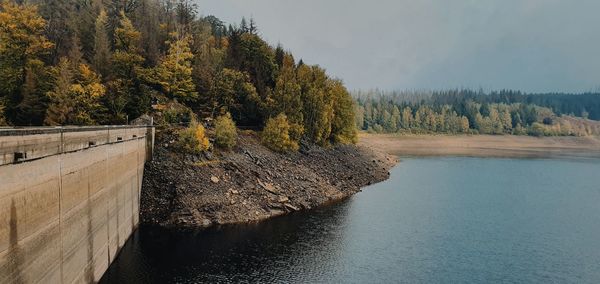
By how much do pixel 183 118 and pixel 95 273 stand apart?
4457 cm

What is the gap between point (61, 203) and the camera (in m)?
31.4

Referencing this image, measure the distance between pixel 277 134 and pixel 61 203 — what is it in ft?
198

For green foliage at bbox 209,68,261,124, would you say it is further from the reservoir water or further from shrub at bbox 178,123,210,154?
the reservoir water

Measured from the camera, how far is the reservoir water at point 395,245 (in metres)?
45.6

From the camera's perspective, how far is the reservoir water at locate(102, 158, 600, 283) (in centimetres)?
4562

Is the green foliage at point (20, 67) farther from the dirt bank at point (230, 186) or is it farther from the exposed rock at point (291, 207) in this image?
the exposed rock at point (291, 207)

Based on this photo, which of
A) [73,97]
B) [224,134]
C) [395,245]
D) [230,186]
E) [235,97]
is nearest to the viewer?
[395,245]

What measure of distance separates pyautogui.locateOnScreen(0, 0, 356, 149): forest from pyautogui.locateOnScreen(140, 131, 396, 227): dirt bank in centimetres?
1015

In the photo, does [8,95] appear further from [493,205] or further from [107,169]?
[493,205]

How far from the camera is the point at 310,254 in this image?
171 feet

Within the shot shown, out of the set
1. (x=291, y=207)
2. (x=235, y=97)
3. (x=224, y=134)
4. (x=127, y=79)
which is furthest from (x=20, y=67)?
(x=291, y=207)

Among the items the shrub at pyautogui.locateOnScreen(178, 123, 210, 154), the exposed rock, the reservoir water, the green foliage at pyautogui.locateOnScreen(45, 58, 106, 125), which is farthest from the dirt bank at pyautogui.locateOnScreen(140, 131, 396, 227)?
the green foliage at pyautogui.locateOnScreen(45, 58, 106, 125)

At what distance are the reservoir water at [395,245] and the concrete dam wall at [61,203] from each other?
5.74 meters

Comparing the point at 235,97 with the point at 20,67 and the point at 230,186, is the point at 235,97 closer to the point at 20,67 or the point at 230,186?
the point at 230,186
